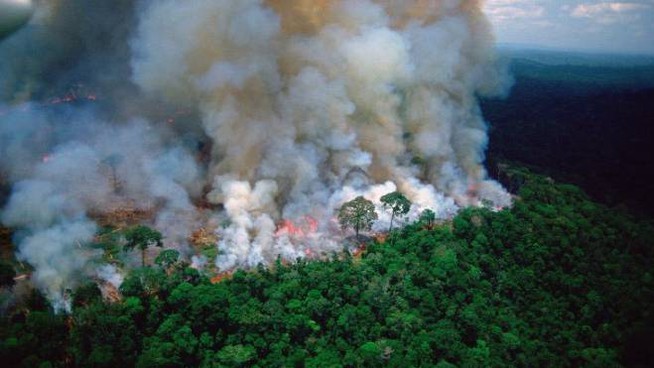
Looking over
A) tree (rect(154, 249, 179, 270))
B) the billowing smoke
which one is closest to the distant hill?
the billowing smoke

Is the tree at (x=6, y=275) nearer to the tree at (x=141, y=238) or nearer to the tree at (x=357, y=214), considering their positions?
the tree at (x=141, y=238)

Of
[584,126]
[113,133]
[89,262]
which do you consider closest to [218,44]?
[113,133]

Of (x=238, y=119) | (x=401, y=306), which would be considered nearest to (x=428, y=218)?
(x=401, y=306)

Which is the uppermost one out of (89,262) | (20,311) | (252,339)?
(89,262)

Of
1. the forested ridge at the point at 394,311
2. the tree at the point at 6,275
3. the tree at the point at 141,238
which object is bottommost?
the forested ridge at the point at 394,311

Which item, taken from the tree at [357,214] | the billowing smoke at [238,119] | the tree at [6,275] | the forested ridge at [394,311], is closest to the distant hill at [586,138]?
the billowing smoke at [238,119]

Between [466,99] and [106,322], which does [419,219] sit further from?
[106,322]
